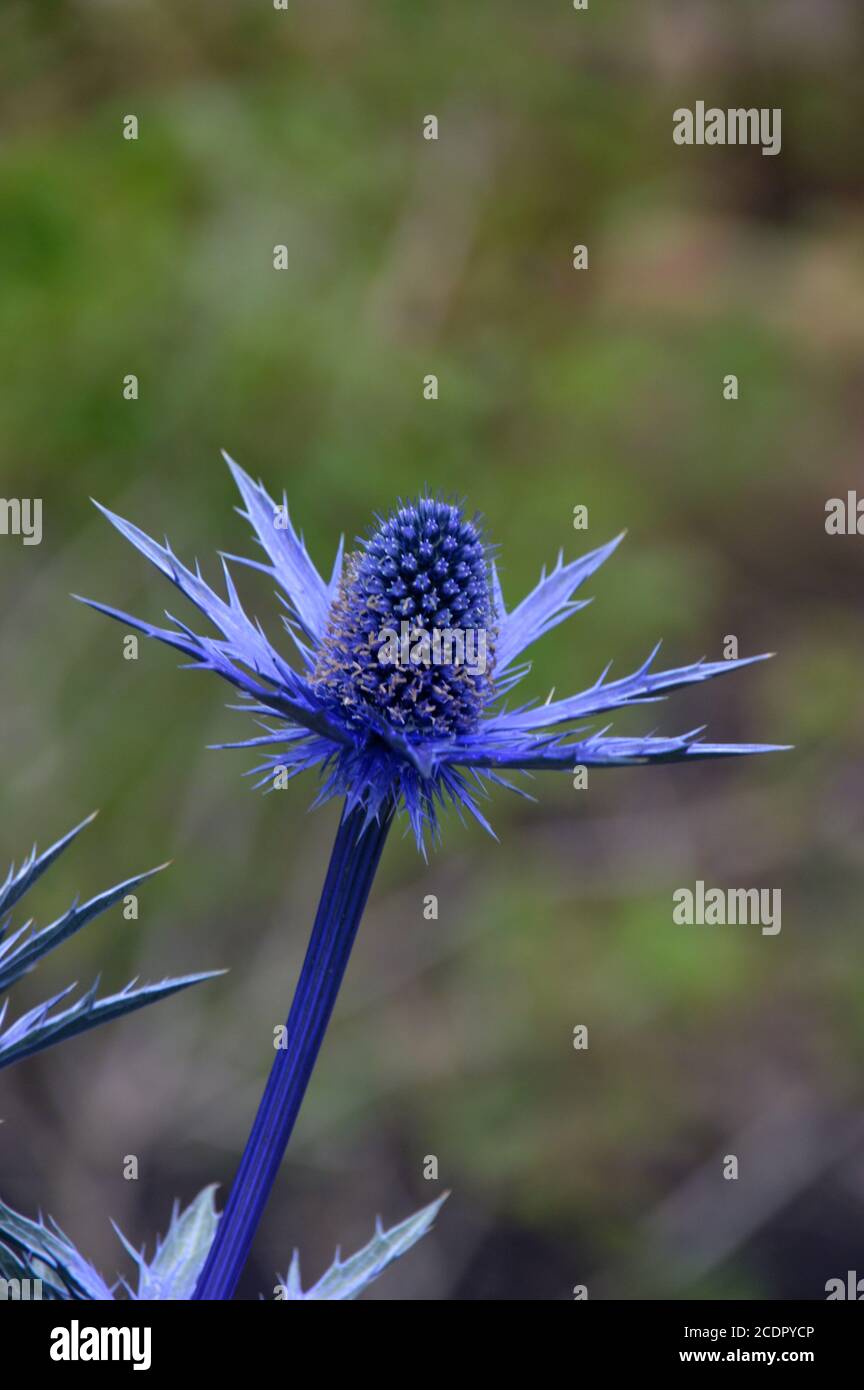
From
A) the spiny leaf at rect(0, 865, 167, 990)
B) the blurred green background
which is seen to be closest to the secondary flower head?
the spiny leaf at rect(0, 865, 167, 990)

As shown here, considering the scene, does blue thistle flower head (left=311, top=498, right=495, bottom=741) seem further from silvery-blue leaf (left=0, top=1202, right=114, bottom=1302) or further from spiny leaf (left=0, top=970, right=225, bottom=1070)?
silvery-blue leaf (left=0, top=1202, right=114, bottom=1302)

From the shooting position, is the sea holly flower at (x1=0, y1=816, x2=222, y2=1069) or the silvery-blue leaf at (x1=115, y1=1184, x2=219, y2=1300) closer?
the sea holly flower at (x1=0, y1=816, x2=222, y2=1069)

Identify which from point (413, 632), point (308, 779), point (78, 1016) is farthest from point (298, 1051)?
point (308, 779)

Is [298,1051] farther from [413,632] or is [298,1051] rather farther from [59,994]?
[413,632]

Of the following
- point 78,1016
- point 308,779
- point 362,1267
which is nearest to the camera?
point 78,1016
